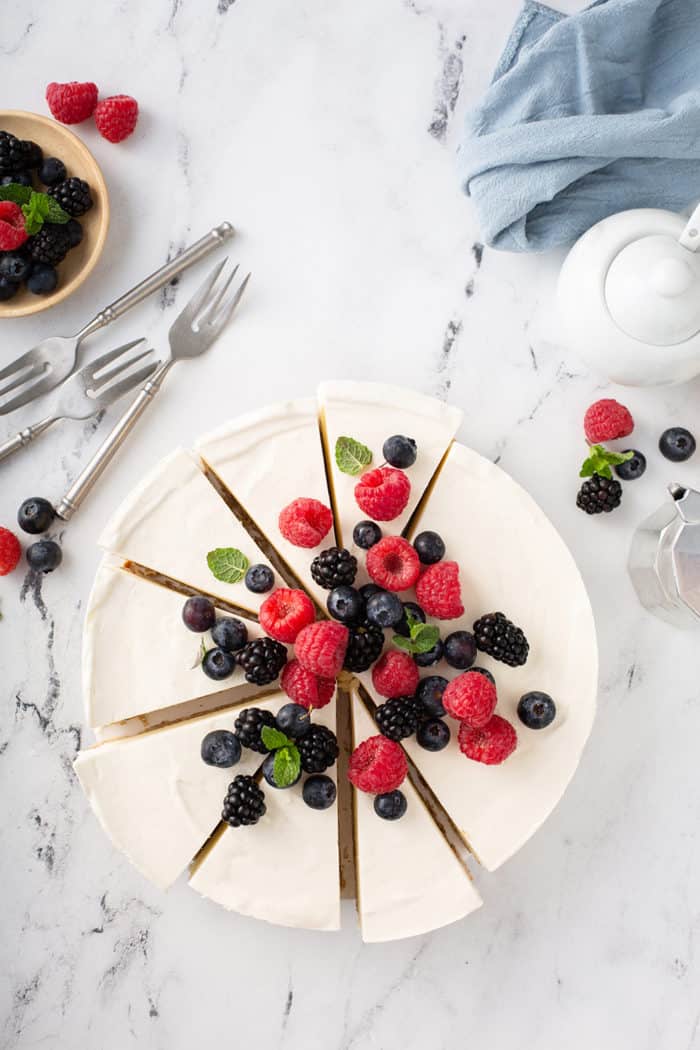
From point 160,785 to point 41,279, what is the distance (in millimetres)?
1246

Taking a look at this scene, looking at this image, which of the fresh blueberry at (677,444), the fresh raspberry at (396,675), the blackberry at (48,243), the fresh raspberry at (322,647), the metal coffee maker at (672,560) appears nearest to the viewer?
Result: the fresh raspberry at (322,647)

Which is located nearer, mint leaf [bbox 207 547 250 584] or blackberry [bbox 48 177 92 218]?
mint leaf [bbox 207 547 250 584]

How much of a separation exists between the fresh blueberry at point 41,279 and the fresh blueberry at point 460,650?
130 cm

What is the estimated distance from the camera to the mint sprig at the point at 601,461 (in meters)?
2.23

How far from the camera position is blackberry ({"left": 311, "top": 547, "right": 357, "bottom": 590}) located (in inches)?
78.2

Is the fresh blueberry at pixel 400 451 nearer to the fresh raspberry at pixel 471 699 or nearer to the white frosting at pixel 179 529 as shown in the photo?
the white frosting at pixel 179 529

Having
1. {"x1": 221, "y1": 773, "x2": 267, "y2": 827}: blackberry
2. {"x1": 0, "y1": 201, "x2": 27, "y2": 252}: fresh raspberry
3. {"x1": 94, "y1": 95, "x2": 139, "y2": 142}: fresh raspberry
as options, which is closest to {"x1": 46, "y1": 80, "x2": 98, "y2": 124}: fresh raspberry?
{"x1": 94, "y1": 95, "x2": 139, "y2": 142}: fresh raspberry

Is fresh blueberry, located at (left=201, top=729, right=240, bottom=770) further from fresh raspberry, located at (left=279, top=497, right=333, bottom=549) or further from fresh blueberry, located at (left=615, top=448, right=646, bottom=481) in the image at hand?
fresh blueberry, located at (left=615, top=448, right=646, bottom=481)

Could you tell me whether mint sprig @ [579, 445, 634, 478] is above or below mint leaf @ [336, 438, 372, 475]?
above

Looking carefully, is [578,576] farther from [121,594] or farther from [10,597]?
[10,597]

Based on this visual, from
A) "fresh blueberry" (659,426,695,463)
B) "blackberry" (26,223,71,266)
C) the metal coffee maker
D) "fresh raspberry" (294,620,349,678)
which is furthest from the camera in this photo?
"fresh blueberry" (659,426,695,463)

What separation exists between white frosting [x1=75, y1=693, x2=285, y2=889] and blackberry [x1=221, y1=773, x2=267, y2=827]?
0.28 ft

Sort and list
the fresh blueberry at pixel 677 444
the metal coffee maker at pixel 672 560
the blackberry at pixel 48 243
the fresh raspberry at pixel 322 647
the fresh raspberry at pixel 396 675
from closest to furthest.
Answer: the fresh raspberry at pixel 322 647 < the fresh raspberry at pixel 396 675 < the metal coffee maker at pixel 672 560 < the blackberry at pixel 48 243 < the fresh blueberry at pixel 677 444

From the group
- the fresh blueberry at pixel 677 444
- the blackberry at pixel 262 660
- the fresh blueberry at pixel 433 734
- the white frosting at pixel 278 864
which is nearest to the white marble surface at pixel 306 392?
the fresh blueberry at pixel 677 444
